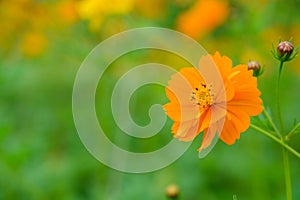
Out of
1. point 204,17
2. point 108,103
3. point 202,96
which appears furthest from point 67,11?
point 202,96

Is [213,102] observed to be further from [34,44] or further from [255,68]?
[34,44]

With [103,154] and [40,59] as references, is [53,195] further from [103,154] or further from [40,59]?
[40,59]

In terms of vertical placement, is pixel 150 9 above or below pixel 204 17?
above

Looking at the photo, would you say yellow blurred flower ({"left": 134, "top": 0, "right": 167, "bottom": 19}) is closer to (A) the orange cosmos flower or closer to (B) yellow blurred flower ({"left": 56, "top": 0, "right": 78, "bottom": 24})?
(B) yellow blurred flower ({"left": 56, "top": 0, "right": 78, "bottom": 24})

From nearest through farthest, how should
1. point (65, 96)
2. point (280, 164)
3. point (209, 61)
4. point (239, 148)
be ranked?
1. point (209, 61)
2. point (280, 164)
3. point (239, 148)
4. point (65, 96)

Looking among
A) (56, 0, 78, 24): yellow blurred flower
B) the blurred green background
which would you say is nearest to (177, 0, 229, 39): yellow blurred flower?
the blurred green background

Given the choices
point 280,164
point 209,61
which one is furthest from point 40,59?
point 209,61

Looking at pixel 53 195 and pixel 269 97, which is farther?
pixel 269 97
